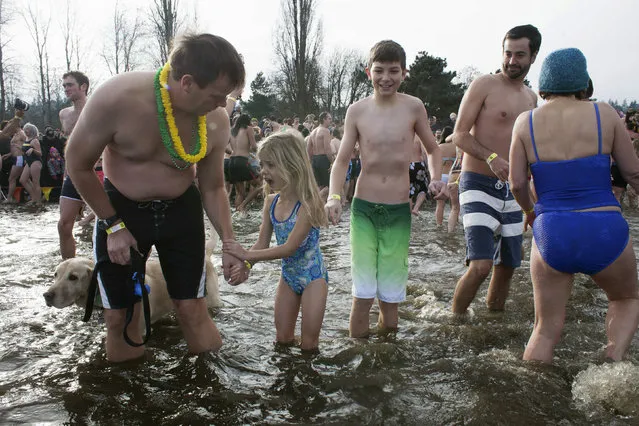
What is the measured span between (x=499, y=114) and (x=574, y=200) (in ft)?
4.95

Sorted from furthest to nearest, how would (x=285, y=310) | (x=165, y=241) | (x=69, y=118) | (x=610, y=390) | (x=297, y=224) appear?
(x=69, y=118), (x=285, y=310), (x=297, y=224), (x=165, y=241), (x=610, y=390)

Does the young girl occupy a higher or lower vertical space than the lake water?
higher

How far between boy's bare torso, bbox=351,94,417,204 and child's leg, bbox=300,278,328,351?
2.46 ft

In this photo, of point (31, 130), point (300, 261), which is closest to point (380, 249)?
point (300, 261)

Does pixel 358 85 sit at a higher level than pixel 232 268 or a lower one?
higher

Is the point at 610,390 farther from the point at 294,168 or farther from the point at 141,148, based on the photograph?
the point at 141,148

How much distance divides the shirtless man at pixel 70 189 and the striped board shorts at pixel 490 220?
12.5ft

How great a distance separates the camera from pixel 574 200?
2762 millimetres

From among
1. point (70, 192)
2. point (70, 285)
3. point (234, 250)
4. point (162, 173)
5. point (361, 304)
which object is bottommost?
point (361, 304)

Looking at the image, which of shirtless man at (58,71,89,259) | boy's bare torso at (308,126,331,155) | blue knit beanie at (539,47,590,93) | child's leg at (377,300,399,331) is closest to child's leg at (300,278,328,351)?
child's leg at (377,300,399,331)

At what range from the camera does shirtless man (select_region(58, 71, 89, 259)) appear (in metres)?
5.61

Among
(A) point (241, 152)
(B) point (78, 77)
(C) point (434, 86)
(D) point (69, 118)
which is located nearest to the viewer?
(B) point (78, 77)

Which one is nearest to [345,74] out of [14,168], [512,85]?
[14,168]

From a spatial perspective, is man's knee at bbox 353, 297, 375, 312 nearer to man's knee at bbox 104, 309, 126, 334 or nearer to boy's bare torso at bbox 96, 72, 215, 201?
boy's bare torso at bbox 96, 72, 215, 201
